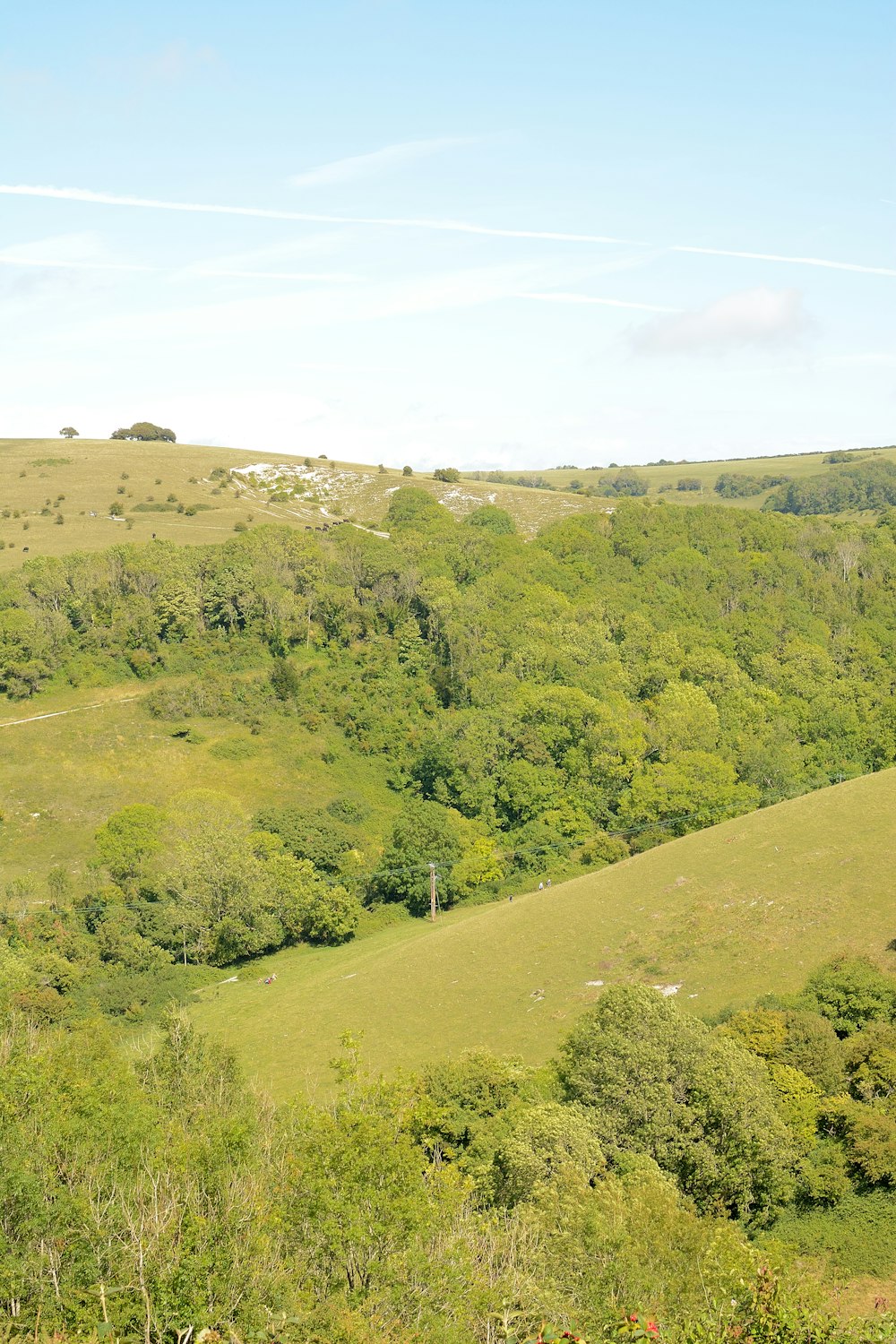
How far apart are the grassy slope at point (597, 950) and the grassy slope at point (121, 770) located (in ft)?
76.8

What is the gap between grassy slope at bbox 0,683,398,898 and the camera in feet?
299

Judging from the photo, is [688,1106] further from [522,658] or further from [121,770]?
[522,658]

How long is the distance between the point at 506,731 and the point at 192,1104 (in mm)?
68810

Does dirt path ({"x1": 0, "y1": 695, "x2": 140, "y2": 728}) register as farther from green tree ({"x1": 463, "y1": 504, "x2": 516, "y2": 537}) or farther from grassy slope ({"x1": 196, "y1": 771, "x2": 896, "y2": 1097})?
green tree ({"x1": 463, "y1": 504, "x2": 516, "y2": 537})

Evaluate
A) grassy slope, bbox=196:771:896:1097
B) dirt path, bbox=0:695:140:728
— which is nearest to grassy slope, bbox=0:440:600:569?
dirt path, bbox=0:695:140:728

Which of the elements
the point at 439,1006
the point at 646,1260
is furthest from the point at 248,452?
the point at 646,1260

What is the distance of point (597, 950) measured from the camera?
214 feet

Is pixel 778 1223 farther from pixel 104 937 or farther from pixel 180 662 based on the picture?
pixel 180 662

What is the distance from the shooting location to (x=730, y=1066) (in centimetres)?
4128

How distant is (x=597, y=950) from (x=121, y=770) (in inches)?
2064

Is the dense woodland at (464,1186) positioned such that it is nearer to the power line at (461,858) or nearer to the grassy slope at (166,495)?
the power line at (461,858)

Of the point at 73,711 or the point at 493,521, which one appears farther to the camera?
the point at 493,521

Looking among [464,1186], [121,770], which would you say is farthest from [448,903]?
[464,1186]

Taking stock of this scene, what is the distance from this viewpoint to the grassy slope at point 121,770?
3588 inches
